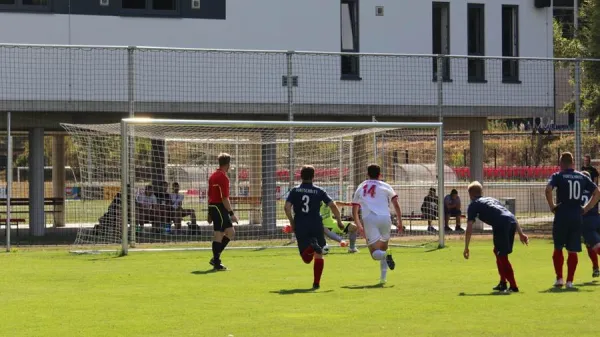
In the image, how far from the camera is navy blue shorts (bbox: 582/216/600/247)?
17.8 meters

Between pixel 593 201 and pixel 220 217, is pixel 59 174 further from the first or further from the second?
pixel 593 201

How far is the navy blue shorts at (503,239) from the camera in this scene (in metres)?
15.9

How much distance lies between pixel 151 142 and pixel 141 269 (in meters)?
8.83

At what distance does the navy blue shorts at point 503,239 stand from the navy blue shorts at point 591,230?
2.24 metres

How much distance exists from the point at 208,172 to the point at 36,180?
15.9 ft

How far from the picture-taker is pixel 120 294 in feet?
51.9

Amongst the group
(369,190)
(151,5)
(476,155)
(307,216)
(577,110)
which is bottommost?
(307,216)

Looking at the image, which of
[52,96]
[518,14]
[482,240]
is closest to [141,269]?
[52,96]

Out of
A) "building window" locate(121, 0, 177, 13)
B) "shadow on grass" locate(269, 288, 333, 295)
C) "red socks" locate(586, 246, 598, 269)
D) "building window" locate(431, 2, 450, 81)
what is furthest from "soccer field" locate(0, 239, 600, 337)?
"building window" locate(431, 2, 450, 81)

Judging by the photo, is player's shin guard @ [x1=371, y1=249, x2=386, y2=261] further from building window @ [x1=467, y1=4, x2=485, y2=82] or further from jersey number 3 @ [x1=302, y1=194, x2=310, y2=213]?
building window @ [x1=467, y1=4, x2=485, y2=82]

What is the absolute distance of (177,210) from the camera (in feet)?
92.0

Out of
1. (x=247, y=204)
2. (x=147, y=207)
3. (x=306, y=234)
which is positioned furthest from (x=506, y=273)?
(x=247, y=204)

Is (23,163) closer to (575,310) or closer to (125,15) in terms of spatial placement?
(125,15)

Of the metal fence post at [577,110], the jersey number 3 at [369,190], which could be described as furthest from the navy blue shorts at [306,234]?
the metal fence post at [577,110]
